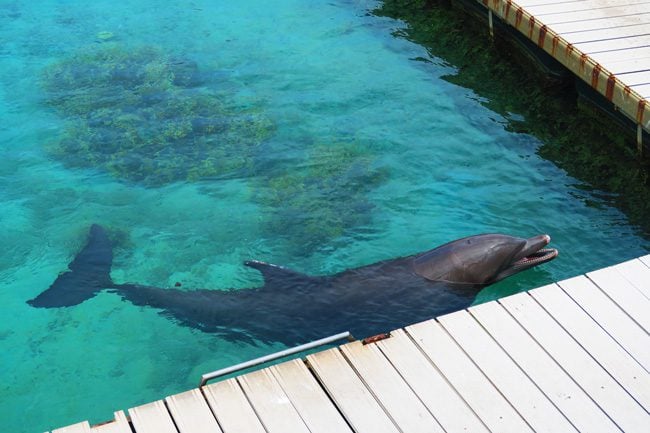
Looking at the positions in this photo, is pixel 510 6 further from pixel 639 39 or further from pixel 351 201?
pixel 351 201

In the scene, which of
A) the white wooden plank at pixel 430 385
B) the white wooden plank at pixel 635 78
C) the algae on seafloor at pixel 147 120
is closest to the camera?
the white wooden plank at pixel 430 385

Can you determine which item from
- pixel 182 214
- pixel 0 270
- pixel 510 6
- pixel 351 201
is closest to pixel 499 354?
pixel 351 201

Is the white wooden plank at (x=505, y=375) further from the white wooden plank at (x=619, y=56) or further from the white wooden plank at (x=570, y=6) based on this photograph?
the white wooden plank at (x=570, y=6)

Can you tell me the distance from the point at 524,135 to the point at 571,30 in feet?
4.56

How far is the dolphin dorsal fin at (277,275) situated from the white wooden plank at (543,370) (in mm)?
1707

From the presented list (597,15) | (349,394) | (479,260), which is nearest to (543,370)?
(349,394)

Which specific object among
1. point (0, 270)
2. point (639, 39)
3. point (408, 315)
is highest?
point (639, 39)

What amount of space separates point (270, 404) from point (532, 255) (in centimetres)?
312

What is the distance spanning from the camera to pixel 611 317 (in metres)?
6.10

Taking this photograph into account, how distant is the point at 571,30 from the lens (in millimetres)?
10086

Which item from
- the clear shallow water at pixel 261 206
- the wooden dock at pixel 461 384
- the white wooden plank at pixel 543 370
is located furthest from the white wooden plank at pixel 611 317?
the clear shallow water at pixel 261 206

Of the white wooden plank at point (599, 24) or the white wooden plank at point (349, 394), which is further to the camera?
the white wooden plank at point (599, 24)

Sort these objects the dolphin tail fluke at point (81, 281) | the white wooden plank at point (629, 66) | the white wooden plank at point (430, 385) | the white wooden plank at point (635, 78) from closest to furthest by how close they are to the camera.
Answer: the white wooden plank at point (430, 385) < the dolphin tail fluke at point (81, 281) < the white wooden plank at point (635, 78) < the white wooden plank at point (629, 66)

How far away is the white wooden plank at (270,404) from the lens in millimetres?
5137
